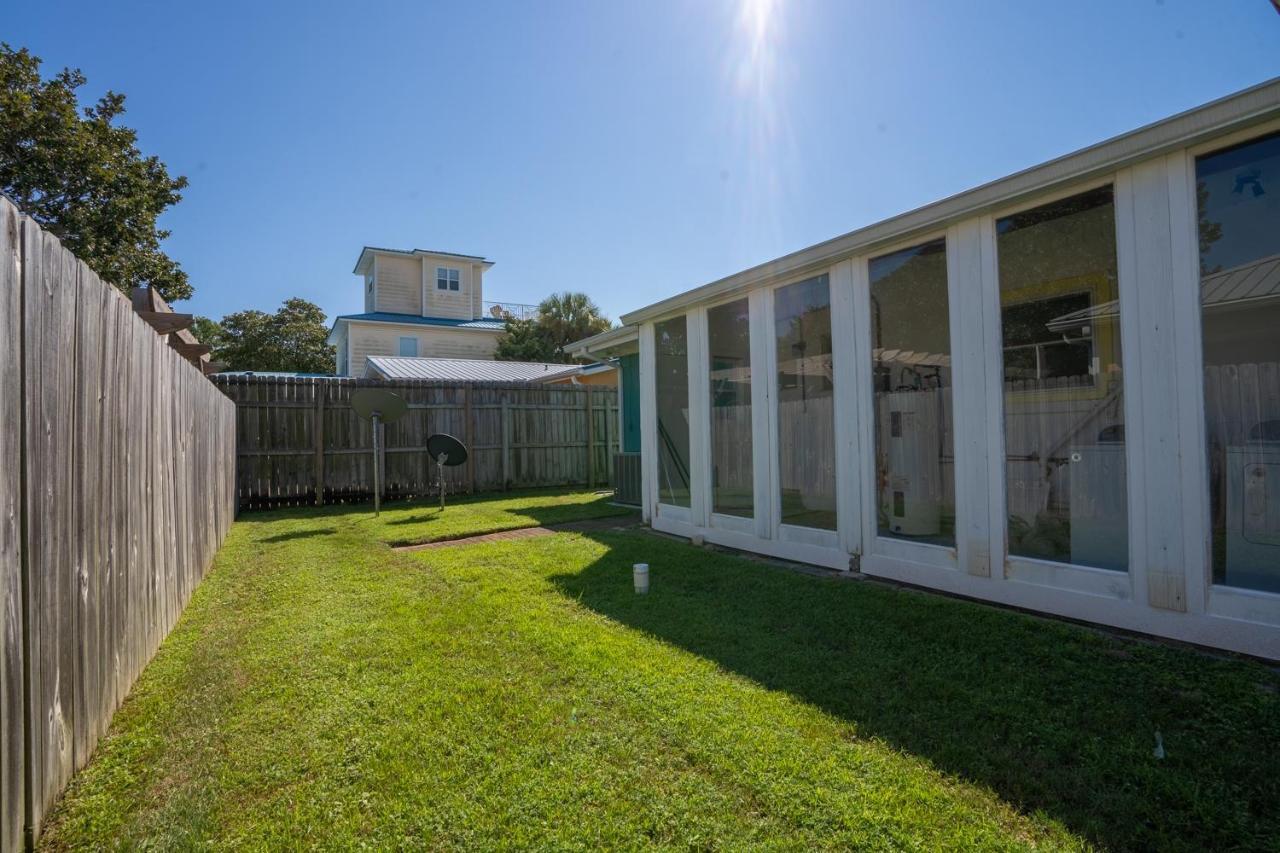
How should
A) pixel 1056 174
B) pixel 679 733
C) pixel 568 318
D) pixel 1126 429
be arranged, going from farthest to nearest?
pixel 568 318 < pixel 1056 174 < pixel 1126 429 < pixel 679 733

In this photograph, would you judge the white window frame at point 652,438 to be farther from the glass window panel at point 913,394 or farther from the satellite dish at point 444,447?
the satellite dish at point 444,447

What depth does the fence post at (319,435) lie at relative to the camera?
10.5m

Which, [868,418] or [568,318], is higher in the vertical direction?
[568,318]

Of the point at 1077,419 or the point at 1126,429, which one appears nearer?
the point at 1126,429

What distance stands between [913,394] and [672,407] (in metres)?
3.05

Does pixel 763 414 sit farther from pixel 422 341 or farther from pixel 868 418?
pixel 422 341

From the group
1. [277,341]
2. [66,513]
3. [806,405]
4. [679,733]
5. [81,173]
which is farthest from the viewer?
[277,341]

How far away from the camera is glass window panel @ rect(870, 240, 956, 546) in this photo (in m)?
A: 4.37

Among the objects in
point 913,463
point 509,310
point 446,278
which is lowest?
point 913,463

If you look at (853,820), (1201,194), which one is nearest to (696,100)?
(1201,194)

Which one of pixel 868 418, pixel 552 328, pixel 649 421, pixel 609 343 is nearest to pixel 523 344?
pixel 552 328

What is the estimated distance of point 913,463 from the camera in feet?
15.0

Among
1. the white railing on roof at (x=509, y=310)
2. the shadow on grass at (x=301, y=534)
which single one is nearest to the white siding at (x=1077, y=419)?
the shadow on grass at (x=301, y=534)

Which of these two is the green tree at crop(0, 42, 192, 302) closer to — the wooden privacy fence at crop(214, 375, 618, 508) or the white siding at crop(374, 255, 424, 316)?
the wooden privacy fence at crop(214, 375, 618, 508)
